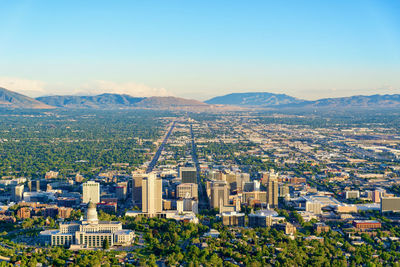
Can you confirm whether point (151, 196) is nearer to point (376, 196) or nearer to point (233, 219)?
point (233, 219)

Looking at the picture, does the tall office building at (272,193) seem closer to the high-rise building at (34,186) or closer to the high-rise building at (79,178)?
the high-rise building at (34,186)

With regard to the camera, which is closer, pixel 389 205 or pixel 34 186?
pixel 389 205

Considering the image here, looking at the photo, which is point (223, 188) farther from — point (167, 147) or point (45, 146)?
point (45, 146)

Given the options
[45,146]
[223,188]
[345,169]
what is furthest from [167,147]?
[223,188]

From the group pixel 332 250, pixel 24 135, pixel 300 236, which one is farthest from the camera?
pixel 24 135

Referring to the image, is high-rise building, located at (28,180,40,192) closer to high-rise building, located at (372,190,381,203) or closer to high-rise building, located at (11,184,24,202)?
high-rise building, located at (11,184,24,202)

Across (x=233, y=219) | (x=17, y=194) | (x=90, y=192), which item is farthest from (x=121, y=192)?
(x=233, y=219)

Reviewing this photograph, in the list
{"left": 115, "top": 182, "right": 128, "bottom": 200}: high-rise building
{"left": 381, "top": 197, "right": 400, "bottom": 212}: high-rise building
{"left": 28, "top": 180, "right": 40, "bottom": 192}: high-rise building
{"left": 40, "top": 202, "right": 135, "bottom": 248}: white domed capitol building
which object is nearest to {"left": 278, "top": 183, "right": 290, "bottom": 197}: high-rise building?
{"left": 381, "top": 197, "right": 400, "bottom": 212}: high-rise building

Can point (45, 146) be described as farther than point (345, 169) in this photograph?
Yes
